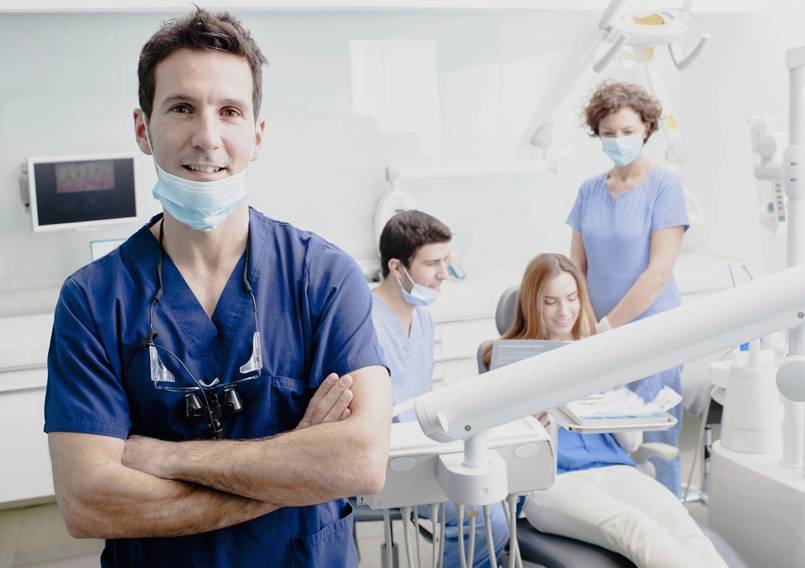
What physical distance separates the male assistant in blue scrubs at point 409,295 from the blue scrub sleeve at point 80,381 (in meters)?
1.06

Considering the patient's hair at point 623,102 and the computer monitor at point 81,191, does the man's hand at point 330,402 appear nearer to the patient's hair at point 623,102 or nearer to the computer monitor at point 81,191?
the patient's hair at point 623,102

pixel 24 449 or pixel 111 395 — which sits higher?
pixel 111 395

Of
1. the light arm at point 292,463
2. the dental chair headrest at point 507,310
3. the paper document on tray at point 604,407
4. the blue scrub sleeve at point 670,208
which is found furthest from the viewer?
the blue scrub sleeve at point 670,208

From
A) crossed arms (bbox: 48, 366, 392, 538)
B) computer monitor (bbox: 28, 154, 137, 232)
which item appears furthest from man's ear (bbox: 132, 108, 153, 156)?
computer monitor (bbox: 28, 154, 137, 232)

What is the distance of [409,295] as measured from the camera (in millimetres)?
2371

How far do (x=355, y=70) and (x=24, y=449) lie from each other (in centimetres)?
196

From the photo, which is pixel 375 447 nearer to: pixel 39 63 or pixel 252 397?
pixel 252 397

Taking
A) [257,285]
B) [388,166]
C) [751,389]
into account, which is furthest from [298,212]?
[257,285]

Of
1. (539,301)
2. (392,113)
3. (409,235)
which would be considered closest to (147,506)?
(409,235)

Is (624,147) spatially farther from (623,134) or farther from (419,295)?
(419,295)

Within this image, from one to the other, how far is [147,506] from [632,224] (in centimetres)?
203

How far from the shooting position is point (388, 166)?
3754 mm

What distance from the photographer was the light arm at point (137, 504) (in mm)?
1169

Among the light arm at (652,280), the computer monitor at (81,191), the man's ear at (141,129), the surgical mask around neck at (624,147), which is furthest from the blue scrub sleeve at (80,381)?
the computer monitor at (81,191)
